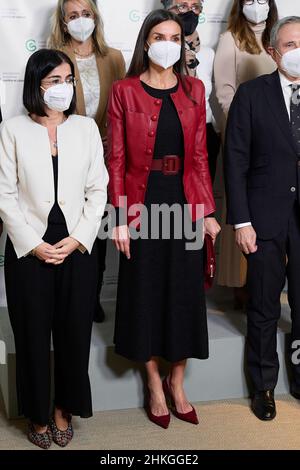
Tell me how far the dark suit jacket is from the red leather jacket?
5.4 inches

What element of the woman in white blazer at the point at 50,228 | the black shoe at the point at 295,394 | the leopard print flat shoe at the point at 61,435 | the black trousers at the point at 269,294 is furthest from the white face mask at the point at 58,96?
the black shoe at the point at 295,394

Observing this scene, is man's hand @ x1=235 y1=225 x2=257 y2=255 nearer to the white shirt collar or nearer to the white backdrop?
the white shirt collar

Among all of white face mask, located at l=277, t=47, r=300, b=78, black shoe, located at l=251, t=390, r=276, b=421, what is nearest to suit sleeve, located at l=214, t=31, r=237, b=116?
white face mask, located at l=277, t=47, r=300, b=78

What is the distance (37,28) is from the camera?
11.2ft

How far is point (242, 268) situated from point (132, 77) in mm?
1172

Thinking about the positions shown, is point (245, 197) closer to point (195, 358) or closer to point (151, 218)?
point (151, 218)

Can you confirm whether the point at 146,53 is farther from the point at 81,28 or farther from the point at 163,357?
the point at 163,357

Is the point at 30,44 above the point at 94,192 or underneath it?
above

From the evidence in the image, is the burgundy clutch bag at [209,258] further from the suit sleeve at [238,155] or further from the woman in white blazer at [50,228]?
the woman in white blazer at [50,228]

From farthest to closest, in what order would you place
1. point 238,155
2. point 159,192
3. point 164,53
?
point 238,155, point 159,192, point 164,53

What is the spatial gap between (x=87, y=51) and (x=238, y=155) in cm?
83

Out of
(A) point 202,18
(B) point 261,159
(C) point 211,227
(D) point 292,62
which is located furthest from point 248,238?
(A) point 202,18

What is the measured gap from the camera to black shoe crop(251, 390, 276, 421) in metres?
2.95

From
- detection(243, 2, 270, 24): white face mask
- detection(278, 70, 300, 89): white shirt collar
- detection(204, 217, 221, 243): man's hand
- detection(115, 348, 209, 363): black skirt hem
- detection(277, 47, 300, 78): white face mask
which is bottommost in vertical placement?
detection(115, 348, 209, 363): black skirt hem
